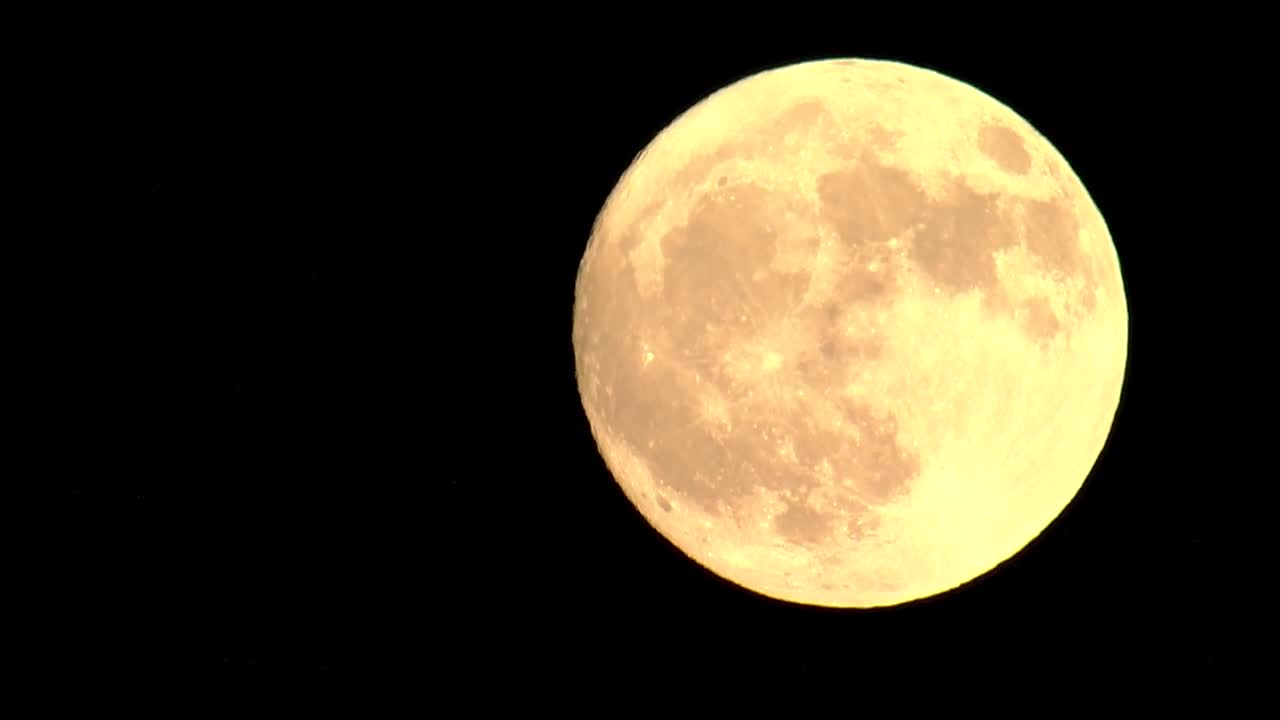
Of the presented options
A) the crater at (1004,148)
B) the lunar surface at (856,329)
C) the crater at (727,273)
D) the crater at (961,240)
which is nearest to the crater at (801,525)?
the lunar surface at (856,329)

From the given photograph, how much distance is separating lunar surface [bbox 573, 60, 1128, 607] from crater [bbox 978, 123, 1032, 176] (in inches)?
0.5

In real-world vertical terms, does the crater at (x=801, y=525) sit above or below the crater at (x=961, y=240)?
below

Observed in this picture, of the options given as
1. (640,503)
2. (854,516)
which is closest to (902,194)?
(854,516)

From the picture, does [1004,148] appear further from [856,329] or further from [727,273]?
[727,273]

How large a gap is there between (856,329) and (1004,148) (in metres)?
1.10

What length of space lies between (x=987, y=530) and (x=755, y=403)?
1.22 metres

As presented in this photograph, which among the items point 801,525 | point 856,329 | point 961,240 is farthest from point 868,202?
point 801,525

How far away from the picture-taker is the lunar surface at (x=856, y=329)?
512cm

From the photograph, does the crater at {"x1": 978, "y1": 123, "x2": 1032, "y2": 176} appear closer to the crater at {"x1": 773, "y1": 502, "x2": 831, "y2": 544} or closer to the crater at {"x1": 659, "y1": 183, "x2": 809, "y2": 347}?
the crater at {"x1": 659, "y1": 183, "x2": 809, "y2": 347}

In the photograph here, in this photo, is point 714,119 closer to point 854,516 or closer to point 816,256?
point 816,256

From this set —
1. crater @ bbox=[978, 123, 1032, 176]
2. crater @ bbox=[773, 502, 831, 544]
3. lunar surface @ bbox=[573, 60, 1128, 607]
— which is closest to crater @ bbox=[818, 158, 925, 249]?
lunar surface @ bbox=[573, 60, 1128, 607]

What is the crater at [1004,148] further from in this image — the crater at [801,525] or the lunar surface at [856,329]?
the crater at [801,525]

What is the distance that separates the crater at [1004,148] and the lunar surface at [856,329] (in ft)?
0.04

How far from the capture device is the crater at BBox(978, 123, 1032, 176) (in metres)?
5.44
